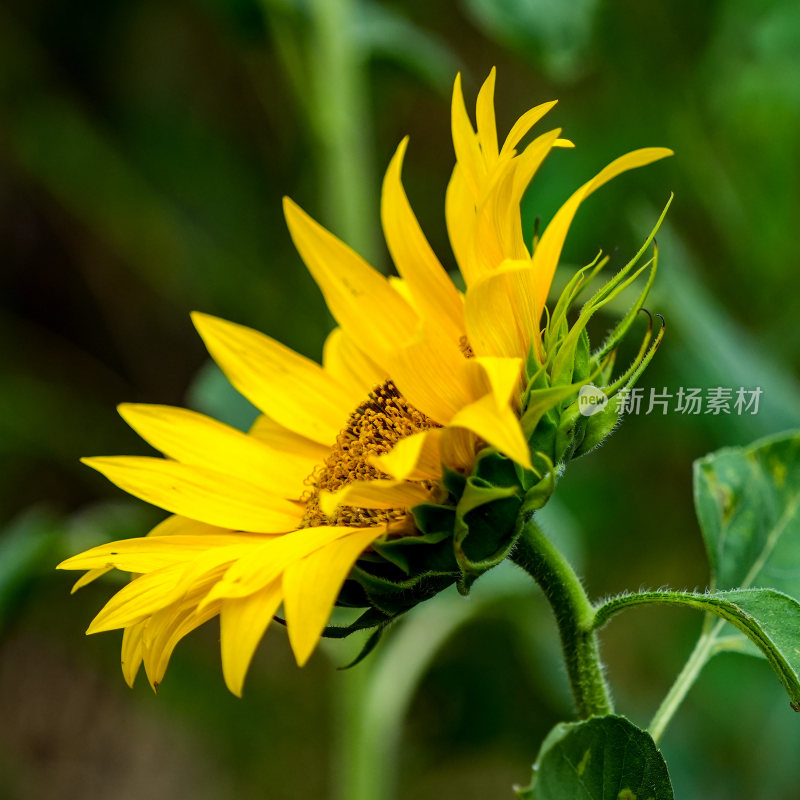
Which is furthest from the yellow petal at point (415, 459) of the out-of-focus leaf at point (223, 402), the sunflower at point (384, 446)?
the out-of-focus leaf at point (223, 402)

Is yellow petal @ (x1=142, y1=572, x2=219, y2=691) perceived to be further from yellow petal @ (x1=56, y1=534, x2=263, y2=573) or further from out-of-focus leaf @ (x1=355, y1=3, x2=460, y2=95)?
out-of-focus leaf @ (x1=355, y1=3, x2=460, y2=95)

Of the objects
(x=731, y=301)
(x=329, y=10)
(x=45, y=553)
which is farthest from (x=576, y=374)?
(x=731, y=301)

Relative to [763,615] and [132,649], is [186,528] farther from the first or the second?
[763,615]

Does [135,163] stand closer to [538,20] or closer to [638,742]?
[538,20]

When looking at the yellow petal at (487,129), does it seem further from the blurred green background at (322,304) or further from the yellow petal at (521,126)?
the blurred green background at (322,304)

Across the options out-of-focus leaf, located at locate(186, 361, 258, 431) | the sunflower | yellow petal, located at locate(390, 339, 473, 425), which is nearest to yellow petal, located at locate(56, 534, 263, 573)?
the sunflower

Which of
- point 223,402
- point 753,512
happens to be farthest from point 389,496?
point 223,402
